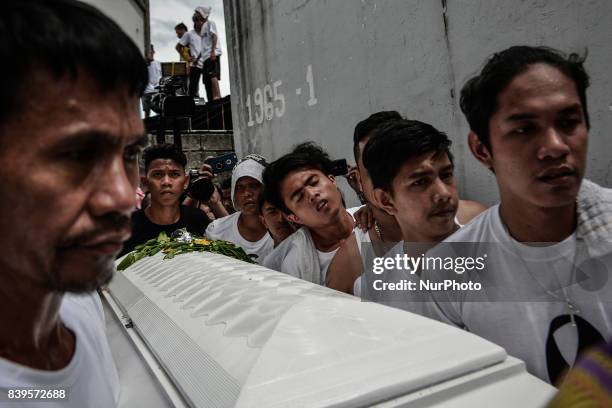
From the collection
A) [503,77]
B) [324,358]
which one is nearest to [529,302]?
[503,77]

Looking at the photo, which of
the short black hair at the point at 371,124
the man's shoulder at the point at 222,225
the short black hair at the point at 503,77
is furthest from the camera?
the man's shoulder at the point at 222,225

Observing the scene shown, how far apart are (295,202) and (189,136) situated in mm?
4927

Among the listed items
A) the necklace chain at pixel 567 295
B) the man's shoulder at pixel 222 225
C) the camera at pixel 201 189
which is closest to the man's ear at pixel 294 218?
the man's shoulder at pixel 222 225

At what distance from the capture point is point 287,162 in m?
2.62

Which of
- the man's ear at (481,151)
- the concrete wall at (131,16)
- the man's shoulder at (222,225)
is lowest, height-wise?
the man's shoulder at (222,225)

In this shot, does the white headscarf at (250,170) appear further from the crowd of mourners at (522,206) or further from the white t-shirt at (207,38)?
the white t-shirt at (207,38)

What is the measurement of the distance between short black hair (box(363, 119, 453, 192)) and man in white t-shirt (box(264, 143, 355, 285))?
644 mm

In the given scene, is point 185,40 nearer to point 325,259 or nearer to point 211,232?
point 211,232

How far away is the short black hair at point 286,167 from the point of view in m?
2.61

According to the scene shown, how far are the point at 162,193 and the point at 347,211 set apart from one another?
4.88 feet

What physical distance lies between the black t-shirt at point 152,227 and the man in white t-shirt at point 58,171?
2385 mm

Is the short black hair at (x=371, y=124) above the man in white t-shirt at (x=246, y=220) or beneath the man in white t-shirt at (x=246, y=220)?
above

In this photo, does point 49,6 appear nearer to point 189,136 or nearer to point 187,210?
point 187,210

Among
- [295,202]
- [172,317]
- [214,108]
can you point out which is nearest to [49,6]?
[172,317]
